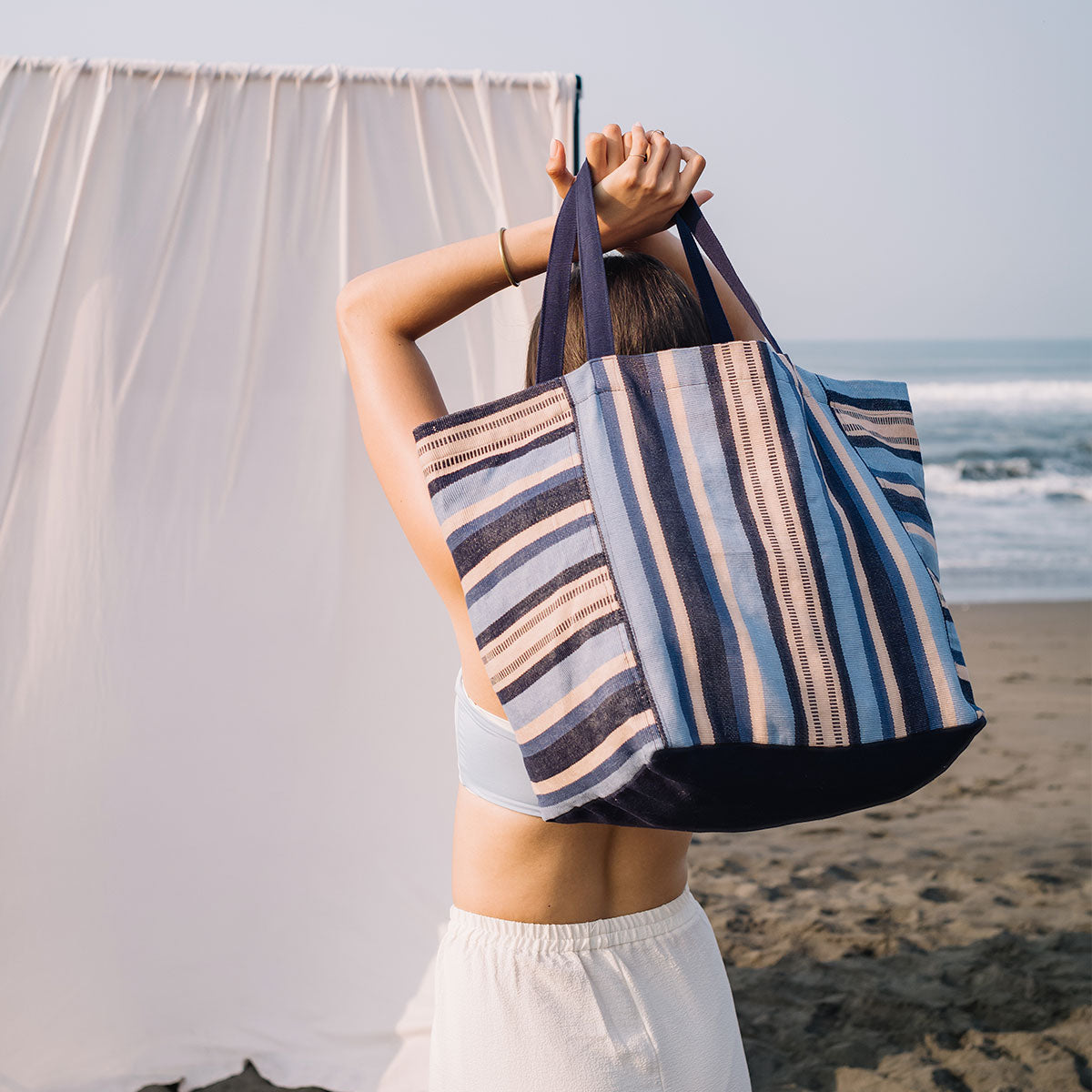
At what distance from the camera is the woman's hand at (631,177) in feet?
3.56

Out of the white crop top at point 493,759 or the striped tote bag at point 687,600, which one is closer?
the striped tote bag at point 687,600

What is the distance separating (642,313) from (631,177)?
14 cm

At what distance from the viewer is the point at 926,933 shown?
11.5 ft

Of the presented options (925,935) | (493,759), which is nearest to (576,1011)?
(493,759)

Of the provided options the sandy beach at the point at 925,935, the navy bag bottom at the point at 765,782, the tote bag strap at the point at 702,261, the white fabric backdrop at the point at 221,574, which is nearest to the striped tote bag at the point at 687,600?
the navy bag bottom at the point at 765,782

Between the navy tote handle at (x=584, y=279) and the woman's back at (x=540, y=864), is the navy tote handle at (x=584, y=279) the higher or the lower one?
the higher one

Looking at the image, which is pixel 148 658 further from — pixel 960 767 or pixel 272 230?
pixel 960 767

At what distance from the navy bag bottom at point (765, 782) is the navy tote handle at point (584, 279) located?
0.39 meters

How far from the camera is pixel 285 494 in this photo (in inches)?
96.6

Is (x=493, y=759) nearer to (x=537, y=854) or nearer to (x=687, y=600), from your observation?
(x=537, y=854)

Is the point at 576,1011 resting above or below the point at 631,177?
below

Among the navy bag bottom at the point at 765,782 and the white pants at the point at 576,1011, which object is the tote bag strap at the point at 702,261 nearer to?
the navy bag bottom at the point at 765,782

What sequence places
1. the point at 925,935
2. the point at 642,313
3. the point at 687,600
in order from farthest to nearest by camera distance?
the point at 925,935, the point at 642,313, the point at 687,600

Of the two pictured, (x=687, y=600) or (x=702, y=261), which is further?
(x=702, y=261)
